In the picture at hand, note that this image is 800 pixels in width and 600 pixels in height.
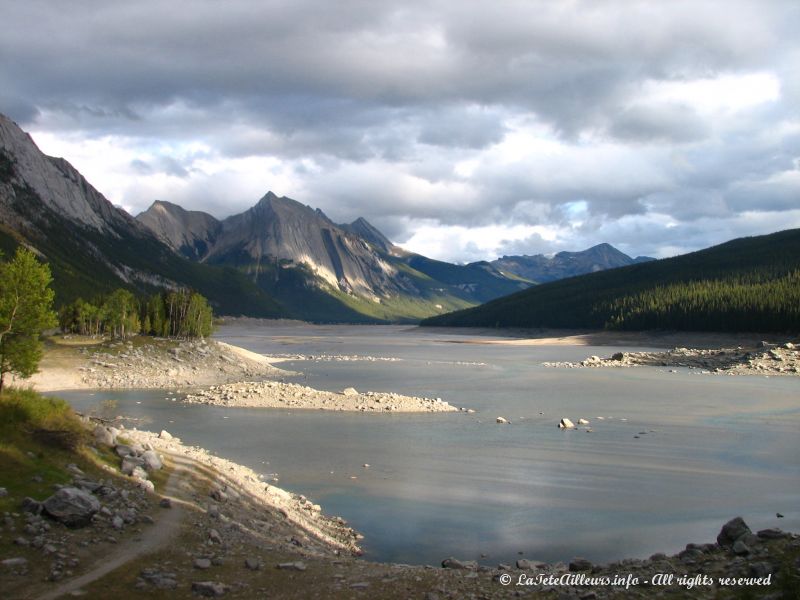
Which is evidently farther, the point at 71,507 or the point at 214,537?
the point at 214,537

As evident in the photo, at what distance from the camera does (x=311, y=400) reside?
2116 inches

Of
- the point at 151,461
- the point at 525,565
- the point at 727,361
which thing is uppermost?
the point at 151,461

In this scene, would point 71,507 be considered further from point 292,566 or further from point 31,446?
point 292,566

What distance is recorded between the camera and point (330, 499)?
26656mm

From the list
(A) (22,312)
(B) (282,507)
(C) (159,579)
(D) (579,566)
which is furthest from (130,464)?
(D) (579,566)

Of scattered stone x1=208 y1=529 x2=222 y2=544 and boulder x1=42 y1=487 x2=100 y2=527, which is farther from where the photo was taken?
scattered stone x1=208 y1=529 x2=222 y2=544

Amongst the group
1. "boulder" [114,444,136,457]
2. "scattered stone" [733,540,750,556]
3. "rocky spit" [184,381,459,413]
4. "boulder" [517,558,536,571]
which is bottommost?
"rocky spit" [184,381,459,413]

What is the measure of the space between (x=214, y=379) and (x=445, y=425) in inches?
1308

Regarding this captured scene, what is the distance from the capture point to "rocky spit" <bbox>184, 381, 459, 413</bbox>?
51.6 meters

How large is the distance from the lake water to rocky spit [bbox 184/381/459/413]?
8.49ft

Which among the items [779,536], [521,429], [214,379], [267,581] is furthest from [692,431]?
[214,379]

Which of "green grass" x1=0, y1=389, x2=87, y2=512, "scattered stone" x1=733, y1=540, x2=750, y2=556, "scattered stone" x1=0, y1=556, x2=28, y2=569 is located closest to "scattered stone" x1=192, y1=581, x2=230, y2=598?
"scattered stone" x1=0, y1=556, x2=28, y2=569

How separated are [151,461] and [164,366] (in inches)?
1939

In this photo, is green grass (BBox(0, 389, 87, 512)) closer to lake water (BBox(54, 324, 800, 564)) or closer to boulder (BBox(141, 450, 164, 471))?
boulder (BBox(141, 450, 164, 471))
